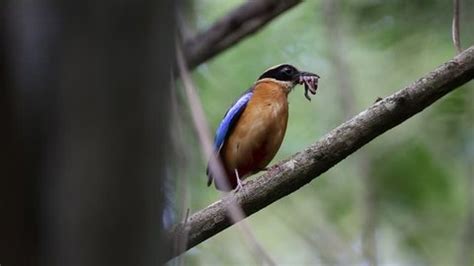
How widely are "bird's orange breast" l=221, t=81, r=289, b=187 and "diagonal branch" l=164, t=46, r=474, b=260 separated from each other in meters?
1.73

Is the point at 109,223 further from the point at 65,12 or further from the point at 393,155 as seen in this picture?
the point at 393,155

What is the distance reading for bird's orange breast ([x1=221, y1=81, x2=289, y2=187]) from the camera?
5.43 m

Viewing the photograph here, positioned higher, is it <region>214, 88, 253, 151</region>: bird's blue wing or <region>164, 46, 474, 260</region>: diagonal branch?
<region>164, 46, 474, 260</region>: diagonal branch

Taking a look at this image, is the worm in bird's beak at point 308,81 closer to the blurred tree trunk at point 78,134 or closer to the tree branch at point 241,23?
the tree branch at point 241,23

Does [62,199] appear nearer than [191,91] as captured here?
Yes

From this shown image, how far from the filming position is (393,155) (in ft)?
25.0

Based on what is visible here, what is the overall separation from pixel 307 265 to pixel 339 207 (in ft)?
2.34

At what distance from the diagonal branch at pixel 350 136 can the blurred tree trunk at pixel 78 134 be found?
225 cm

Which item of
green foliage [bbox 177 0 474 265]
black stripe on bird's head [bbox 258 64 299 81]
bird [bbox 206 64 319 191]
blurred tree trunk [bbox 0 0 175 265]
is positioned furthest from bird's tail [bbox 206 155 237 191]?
green foliage [bbox 177 0 474 265]

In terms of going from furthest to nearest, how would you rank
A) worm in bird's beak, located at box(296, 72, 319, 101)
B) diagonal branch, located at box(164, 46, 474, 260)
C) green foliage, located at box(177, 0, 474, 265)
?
green foliage, located at box(177, 0, 474, 265) → worm in bird's beak, located at box(296, 72, 319, 101) → diagonal branch, located at box(164, 46, 474, 260)

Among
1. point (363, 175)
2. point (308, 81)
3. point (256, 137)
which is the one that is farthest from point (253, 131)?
point (363, 175)

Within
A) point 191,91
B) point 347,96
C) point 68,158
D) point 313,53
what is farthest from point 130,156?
point 313,53

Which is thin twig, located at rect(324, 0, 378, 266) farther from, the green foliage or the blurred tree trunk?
the blurred tree trunk

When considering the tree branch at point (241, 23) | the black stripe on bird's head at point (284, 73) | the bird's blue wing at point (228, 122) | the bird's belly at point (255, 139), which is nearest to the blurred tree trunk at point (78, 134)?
the bird's belly at point (255, 139)
